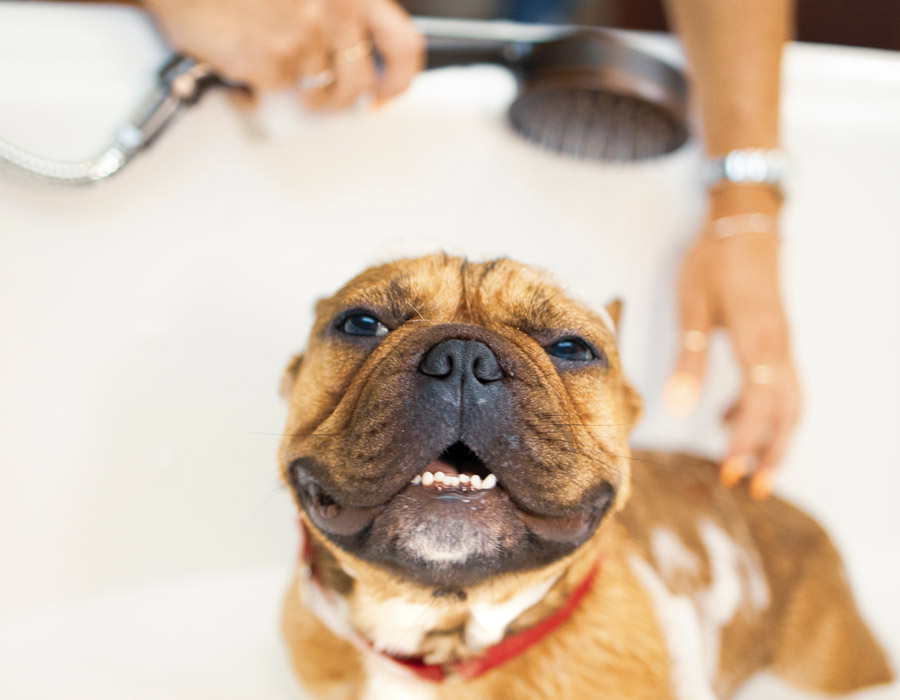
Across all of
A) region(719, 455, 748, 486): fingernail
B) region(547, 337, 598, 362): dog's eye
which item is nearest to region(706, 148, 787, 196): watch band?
region(719, 455, 748, 486): fingernail

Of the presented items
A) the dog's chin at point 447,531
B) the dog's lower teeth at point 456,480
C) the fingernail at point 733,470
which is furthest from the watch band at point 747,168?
the dog's lower teeth at point 456,480

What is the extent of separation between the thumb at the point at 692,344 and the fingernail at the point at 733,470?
21 centimetres

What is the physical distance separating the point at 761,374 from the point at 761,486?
0.32 m

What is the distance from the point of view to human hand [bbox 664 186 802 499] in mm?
1624

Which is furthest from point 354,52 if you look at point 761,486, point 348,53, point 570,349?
point 761,486

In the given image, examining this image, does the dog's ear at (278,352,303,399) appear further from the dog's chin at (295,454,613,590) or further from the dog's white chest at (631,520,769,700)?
the dog's white chest at (631,520,769,700)

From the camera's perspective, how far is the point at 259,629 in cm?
145

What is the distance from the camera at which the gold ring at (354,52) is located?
4.65 ft

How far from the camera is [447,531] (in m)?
0.81

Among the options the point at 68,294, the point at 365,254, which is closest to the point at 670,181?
the point at 365,254

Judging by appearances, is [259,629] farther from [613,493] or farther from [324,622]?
[613,493]

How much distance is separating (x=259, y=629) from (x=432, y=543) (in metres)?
0.82

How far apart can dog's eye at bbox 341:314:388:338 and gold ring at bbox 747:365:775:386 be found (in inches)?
43.7

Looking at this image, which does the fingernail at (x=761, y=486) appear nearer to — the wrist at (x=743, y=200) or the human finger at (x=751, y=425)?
the human finger at (x=751, y=425)
